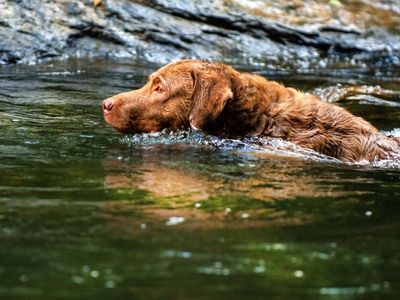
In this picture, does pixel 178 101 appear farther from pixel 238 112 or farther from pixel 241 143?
pixel 241 143

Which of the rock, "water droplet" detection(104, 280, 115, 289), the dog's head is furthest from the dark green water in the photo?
the rock

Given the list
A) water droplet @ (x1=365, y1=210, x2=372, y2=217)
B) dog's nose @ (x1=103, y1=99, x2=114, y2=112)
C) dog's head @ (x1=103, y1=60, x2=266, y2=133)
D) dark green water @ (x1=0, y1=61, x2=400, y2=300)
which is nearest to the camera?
dark green water @ (x1=0, y1=61, x2=400, y2=300)

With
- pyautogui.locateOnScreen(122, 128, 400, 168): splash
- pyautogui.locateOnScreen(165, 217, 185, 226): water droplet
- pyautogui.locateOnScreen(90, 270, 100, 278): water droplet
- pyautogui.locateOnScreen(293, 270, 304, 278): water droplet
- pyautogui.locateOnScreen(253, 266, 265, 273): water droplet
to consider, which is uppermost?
pyautogui.locateOnScreen(293, 270, 304, 278): water droplet

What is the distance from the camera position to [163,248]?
443cm

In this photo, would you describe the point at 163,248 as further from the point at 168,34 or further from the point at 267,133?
the point at 168,34

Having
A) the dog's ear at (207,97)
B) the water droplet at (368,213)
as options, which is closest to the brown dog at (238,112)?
the dog's ear at (207,97)

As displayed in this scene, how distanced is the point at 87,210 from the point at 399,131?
18.8 ft

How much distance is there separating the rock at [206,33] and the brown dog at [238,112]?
6.11 meters

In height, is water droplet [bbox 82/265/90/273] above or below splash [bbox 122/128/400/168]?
above

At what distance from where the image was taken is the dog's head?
787 cm

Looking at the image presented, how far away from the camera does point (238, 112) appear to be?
7.91 meters

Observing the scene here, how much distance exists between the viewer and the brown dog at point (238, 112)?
303 inches

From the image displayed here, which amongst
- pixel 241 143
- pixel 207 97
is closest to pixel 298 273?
pixel 241 143

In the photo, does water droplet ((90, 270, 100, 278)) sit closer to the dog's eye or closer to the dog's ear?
the dog's ear
